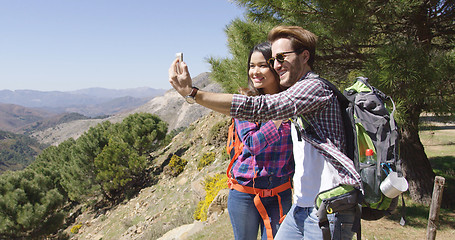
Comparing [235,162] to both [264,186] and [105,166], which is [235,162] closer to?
[264,186]

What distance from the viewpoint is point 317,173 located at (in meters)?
1.38

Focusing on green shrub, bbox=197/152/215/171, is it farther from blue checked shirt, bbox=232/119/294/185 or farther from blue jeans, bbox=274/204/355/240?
blue jeans, bbox=274/204/355/240

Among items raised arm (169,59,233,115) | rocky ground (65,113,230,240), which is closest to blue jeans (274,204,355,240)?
raised arm (169,59,233,115)

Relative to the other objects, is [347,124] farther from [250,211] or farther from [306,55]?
[250,211]

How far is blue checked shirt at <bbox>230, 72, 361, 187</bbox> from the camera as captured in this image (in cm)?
113

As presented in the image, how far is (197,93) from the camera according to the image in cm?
117

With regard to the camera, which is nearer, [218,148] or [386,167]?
[386,167]

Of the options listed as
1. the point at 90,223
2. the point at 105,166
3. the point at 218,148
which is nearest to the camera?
the point at 218,148

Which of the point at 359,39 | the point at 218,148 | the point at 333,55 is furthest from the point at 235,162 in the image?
the point at 218,148

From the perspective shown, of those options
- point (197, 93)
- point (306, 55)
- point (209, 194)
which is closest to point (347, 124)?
point (306, 55)

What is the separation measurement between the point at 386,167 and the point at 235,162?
1166mm

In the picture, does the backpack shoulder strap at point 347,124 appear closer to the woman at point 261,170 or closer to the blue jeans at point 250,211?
the woman at point 261,170

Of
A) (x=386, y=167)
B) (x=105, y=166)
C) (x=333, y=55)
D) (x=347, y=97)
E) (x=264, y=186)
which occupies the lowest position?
(x=105, y=166)

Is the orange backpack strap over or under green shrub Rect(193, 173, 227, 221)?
over
